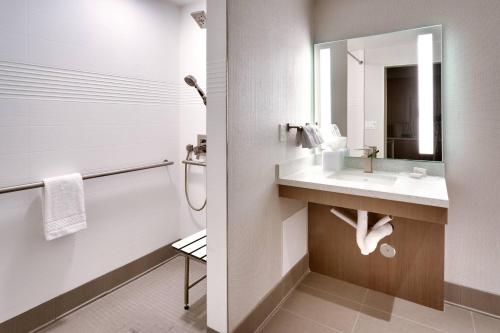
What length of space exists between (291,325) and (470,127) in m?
1.64

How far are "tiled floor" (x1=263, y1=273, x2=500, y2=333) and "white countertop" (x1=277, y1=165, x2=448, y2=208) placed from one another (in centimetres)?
82

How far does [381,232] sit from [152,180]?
177cm

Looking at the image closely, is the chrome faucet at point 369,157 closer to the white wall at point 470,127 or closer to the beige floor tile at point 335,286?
the white wall at point 470,127

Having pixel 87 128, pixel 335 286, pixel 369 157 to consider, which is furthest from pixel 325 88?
pixel 87 128

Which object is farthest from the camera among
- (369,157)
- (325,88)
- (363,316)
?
(325,88)

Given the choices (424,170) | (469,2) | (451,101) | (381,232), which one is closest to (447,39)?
(469,2)

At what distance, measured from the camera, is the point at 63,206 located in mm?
1723

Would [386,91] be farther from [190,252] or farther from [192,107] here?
[190,252]

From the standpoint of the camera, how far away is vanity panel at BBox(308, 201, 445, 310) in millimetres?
1904

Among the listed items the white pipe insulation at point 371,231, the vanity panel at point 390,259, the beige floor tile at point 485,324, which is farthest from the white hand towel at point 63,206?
the beige floor tile at point 485,324

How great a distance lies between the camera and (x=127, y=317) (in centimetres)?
182

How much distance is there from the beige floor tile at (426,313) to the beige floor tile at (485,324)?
32 mm

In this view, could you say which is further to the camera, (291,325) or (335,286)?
(335,286)

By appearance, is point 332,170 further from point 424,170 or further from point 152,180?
point 152,180
